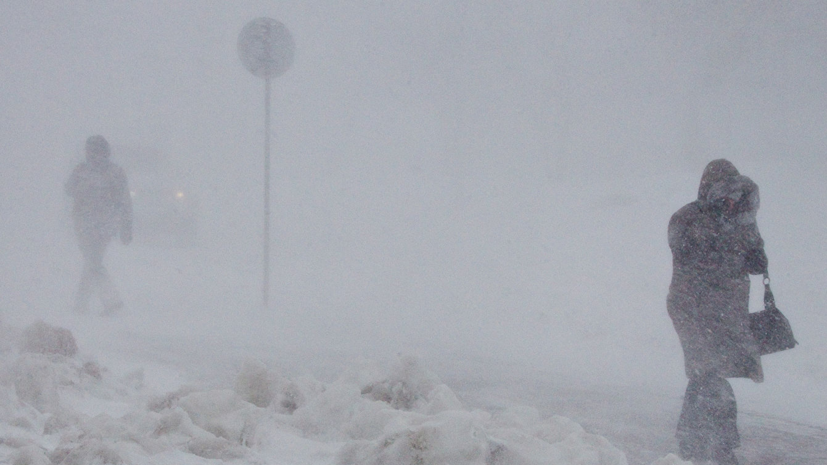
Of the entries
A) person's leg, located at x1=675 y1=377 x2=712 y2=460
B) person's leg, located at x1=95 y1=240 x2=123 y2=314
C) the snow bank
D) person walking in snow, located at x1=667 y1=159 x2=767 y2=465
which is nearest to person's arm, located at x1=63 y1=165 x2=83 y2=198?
person's leg, located at x1=95 y1=240 x2=123 y2=314

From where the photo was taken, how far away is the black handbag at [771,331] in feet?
10.4

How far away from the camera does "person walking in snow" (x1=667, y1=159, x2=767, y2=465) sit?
3.12m

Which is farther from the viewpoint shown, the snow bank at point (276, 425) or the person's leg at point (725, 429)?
the person's leg at point (725, 429)

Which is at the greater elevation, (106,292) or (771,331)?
(106,292)

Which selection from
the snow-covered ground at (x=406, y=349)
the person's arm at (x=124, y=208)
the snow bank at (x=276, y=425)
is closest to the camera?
the snow bank at (x=276, y=425)

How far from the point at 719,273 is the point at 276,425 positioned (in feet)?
7.81

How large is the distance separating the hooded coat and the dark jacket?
6415 mm

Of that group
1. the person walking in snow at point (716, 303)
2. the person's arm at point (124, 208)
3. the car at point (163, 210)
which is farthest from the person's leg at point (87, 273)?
the car at point (163, 210)

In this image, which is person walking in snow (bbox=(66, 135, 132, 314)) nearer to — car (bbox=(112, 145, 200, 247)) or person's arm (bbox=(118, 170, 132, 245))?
person's arm (bbox=(118, 170, 132, 245))

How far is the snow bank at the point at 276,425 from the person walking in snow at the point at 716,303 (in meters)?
1.00

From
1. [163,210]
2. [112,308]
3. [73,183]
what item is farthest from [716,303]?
[163,210]

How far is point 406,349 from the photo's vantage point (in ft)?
20.0

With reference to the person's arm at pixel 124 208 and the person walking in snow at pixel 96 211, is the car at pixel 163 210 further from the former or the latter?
the person walking in snow at pixel 96 211

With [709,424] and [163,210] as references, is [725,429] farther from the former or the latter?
[163,210]
